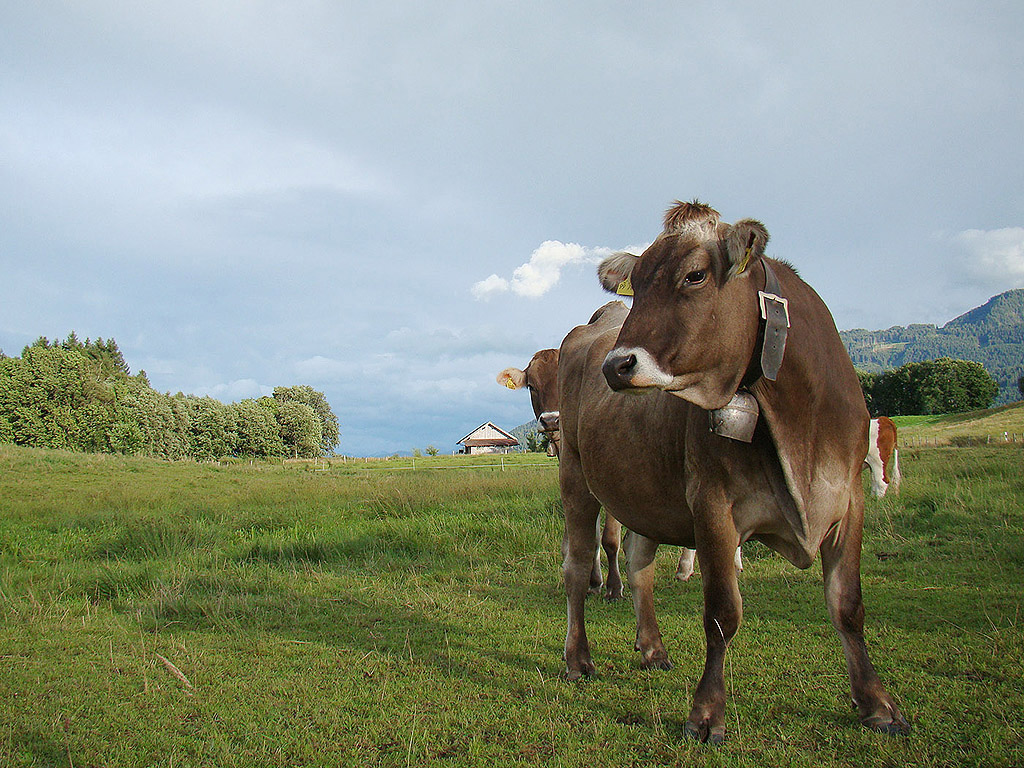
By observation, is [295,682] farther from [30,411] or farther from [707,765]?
[30,411]

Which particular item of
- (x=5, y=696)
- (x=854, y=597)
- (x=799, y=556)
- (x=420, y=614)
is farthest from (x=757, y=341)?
(x=5, y=696)

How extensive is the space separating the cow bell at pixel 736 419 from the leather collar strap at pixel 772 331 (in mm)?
181

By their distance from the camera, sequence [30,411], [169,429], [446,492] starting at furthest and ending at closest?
[169,429], [30,411], [446,492]

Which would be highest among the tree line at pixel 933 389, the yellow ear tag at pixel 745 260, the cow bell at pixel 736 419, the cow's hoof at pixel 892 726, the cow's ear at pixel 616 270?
the tree line at pixel 933 389

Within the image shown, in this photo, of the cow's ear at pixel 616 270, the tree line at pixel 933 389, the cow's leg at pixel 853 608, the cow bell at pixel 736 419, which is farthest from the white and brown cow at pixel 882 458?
the tree line at pixel 933 389

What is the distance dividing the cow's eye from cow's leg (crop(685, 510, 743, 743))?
116 centimetres

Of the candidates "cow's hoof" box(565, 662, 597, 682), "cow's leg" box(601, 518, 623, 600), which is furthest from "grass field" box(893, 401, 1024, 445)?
"cow's hoof" box(565, 662, 597, 682)

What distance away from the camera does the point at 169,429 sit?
188ft

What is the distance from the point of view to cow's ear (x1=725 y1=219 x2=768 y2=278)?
10.9 ft

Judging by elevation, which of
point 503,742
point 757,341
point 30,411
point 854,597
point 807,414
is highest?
point 30,411

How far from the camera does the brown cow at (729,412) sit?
335cm

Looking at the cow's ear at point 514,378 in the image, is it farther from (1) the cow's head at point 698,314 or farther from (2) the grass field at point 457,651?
(1) the cow's head at point 698,314

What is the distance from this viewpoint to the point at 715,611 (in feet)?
12.0

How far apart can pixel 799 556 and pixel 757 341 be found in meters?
1.16
